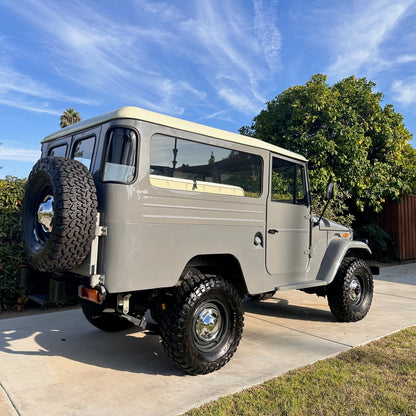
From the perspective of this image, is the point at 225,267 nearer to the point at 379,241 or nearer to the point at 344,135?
the point at 344,135

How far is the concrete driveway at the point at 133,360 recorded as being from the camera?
275cm

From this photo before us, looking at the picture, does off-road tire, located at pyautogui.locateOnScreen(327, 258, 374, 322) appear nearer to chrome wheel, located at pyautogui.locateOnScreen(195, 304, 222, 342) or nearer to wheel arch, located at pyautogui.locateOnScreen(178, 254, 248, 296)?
wheel arch, located at pyautogui.locateOnScreen(178, 254, 248, 296)

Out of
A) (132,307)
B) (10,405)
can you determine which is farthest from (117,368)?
(10,405)

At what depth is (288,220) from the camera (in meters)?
4.21

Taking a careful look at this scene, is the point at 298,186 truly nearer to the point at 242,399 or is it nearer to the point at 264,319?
the point at 264,319

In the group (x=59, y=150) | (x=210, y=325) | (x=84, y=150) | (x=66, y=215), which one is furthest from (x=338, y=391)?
(x=59, y=150)

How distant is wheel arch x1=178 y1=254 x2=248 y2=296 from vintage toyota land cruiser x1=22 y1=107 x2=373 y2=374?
11mm

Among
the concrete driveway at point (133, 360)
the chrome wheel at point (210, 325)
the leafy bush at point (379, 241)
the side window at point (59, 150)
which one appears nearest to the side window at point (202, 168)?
the chrome wheel at point (210, 325)

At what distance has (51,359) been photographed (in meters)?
3.60

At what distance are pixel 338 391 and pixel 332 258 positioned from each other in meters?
2.03

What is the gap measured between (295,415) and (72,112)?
97.3 feet

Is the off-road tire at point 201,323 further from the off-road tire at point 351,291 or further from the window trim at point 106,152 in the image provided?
the off-road tire at point 351,291

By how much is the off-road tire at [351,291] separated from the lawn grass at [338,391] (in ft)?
3.56

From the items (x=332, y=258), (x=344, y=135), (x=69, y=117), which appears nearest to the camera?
(x=332, y=258)
